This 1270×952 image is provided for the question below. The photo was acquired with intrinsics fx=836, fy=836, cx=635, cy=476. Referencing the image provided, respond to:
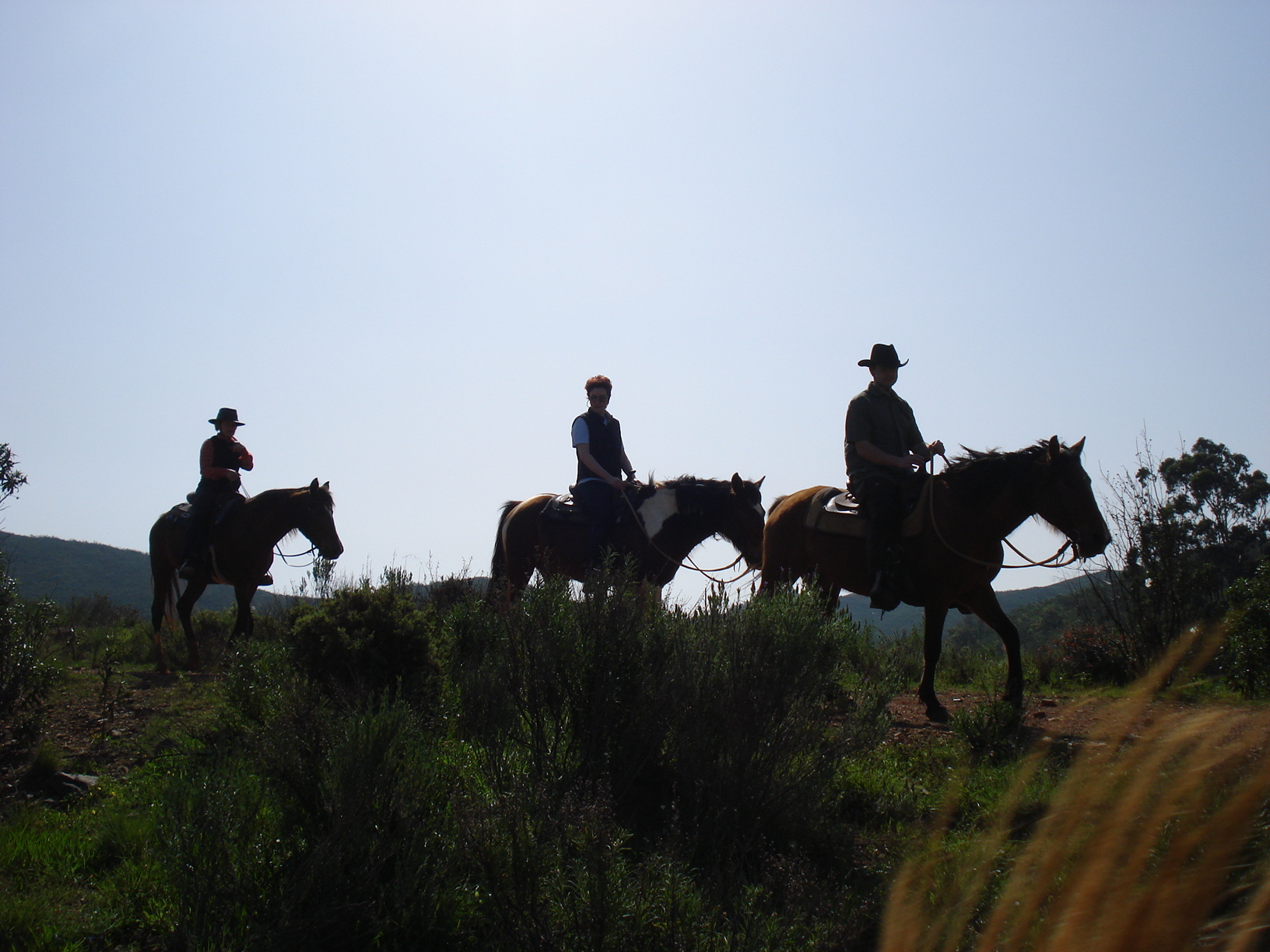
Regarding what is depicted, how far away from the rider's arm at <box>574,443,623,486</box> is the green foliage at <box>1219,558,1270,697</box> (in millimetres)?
5851

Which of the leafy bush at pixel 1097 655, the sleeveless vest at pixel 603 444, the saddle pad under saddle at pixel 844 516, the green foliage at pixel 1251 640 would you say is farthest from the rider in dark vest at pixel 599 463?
the green foliage at pixel 1251 640

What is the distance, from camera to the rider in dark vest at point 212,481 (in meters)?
10.4

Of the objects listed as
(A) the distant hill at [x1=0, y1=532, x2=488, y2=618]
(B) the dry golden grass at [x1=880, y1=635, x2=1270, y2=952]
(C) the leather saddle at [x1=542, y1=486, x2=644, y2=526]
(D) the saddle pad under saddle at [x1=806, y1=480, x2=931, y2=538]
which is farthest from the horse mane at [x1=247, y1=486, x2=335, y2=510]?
(A) the distant hill at [x1=0, y1=532, x2=488, y2=618]

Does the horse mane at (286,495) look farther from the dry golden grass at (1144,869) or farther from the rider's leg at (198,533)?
the dry golden grass at (1144,869)

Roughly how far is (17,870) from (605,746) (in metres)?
2.59

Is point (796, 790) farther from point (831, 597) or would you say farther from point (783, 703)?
point (831, 597)

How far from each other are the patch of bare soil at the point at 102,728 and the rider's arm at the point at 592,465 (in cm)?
443

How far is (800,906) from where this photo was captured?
284 centimetres

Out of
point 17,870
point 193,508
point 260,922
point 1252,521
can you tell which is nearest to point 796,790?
point 260,922

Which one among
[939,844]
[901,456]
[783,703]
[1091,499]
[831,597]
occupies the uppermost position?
[901,456]

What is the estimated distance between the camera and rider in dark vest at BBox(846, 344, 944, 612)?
23.9 feet

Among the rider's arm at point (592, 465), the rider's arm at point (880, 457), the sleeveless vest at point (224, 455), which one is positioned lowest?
the rider's arm at point (880, 457)

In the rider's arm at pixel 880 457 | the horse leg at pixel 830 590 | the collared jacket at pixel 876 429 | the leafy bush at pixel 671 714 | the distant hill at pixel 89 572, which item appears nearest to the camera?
the leafy bush at pixel 671 714

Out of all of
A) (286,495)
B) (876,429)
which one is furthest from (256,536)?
(876,429)
